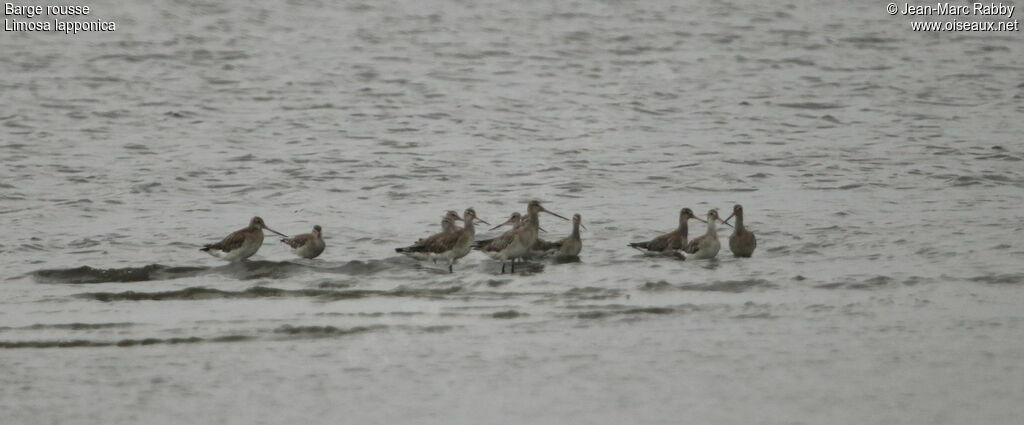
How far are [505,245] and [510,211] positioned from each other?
3.83m

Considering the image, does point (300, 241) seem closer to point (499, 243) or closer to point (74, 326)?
point (499, 243)

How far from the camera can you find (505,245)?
14.9m

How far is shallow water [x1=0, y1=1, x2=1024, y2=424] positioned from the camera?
10.0m

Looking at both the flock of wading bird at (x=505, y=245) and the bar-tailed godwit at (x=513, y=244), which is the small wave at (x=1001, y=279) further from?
the bar-tailed godwit at (x=513, y=244)

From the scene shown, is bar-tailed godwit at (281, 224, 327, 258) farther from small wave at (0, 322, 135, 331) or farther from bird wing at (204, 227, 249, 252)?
small wave at (0, 322, 135, 331)

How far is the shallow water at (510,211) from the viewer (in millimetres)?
→ 10023

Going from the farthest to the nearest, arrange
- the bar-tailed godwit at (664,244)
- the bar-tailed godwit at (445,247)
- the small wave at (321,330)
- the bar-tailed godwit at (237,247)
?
the bar-tailed godwit at (664,244), the bar-tailed godwit at (237,247), the bar-tailed godwit at (445,247), the small wave at (321,330)

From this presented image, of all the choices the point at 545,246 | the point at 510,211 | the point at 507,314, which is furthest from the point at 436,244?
the point at 510,211

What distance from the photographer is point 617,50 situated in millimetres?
35781

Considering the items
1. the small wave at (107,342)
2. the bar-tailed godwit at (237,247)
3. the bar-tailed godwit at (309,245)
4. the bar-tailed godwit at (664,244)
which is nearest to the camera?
the small wave at (107,342)

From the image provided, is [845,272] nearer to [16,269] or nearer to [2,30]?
[16,269]

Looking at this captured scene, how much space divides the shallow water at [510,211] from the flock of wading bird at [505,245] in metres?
0.21

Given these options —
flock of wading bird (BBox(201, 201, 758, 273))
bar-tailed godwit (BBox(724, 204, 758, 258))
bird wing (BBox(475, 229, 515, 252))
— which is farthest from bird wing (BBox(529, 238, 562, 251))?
bar-tailed godwit (BBox(724, 204, 758, 258))

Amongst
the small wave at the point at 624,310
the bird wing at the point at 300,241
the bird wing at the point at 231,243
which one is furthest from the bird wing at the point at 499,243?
the small wave at the point at 624,310
